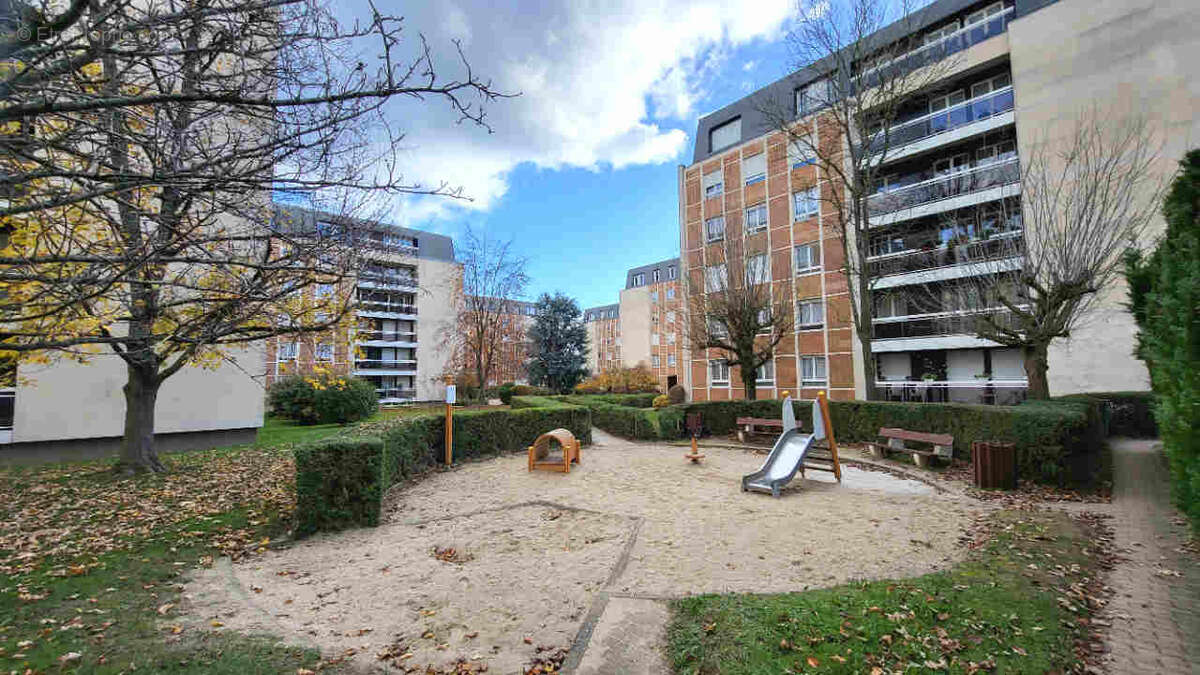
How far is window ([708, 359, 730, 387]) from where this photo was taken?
29.3 metres

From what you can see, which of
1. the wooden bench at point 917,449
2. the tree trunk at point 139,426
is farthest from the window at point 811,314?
the tree trunk at point 139,426

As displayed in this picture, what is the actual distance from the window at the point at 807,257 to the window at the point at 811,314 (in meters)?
1.79

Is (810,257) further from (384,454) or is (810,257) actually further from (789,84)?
(384,454)

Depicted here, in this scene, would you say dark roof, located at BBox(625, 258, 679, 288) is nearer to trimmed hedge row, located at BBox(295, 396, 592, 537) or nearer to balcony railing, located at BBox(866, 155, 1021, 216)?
balcony railing, located at BBox(866, 155, 1021, 216)

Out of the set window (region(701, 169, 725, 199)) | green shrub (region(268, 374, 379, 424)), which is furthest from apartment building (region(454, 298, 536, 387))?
window (region(701, 169, 725, 199))

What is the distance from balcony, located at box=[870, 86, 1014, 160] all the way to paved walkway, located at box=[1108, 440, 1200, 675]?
17.4 meters

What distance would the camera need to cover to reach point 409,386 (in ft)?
154

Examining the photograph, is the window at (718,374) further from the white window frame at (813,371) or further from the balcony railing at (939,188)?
the balcony railing at (939,188)

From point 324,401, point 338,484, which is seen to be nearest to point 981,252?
point 338,484

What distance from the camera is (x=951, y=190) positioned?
21938 mm

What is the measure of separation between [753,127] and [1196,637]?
29.8m

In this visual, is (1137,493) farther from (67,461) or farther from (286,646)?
(67,461)

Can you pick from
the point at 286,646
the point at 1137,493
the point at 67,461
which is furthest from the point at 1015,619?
the point at 67,461

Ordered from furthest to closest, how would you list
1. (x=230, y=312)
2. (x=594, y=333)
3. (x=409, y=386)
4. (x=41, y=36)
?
(x=594, y=333) < (x=409, y=386) < (x=230, y=312) < (x=41, y=36)
